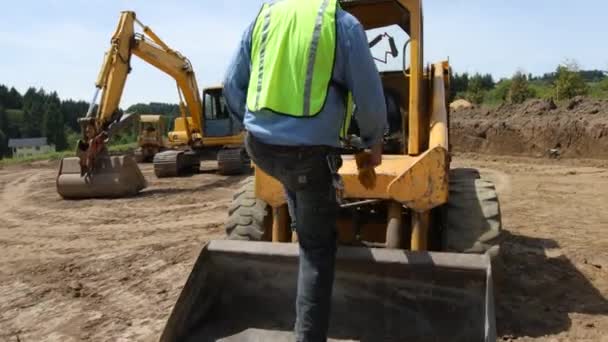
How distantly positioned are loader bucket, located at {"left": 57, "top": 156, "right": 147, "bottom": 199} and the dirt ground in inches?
12.2

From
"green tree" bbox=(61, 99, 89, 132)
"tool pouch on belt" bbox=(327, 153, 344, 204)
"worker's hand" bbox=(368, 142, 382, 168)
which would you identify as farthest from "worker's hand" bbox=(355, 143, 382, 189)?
"green tree" bbox=(61, 99, 89, 132)

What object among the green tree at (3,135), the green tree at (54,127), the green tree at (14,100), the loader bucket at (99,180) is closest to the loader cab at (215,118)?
the loader bucket at (99,180)

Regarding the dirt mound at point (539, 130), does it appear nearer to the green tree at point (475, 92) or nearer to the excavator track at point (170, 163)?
the excavator track at point (170, 163)

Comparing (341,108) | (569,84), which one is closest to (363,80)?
(341,108)

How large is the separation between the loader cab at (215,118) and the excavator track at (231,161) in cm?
59

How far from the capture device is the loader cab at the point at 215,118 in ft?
52.9

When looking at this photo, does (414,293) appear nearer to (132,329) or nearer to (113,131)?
(132,329)

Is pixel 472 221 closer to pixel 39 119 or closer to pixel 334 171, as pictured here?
pixel 334 171

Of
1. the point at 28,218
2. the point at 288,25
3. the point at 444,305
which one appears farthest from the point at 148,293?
the point at 28,218

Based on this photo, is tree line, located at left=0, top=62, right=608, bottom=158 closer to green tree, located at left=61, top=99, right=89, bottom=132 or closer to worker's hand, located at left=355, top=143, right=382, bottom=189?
green tree, located at left=61, top=99, right=89, bottom=132

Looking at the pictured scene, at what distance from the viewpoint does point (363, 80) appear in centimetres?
259

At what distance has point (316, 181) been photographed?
2.75 meters

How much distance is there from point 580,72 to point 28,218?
25772 millimetres

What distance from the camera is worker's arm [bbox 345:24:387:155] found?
101 inches
